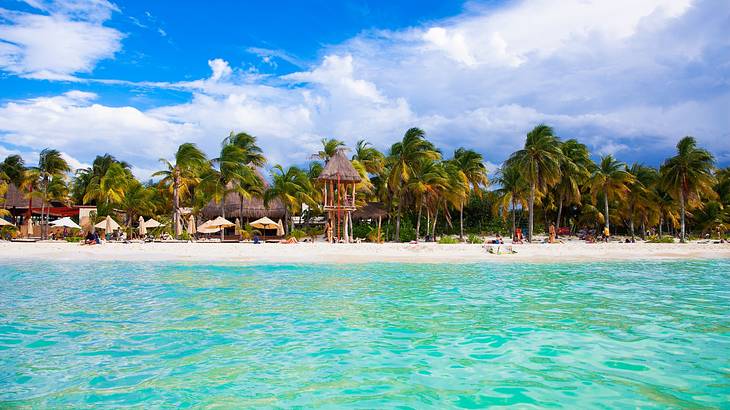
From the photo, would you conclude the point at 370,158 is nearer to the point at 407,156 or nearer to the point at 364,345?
the point at 407,156

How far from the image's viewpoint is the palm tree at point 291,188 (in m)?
31.7

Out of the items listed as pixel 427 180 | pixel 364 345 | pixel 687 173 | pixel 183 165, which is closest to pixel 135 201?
pixel 183 165

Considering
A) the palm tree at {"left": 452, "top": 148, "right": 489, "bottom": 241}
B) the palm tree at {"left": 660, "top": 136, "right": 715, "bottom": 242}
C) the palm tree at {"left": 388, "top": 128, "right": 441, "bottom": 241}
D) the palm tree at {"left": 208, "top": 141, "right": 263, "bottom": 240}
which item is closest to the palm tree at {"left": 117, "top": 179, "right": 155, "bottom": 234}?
the palm tree at {"left": 208, "top": 141, "right": 263, "bottom": 240}

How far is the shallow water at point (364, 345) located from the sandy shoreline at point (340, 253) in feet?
26.1

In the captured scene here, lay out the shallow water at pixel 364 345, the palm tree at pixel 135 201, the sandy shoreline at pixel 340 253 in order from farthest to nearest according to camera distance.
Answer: the palm tree at pixel 135 201, the sandy shoreline at pixel 340 253, the shallow water at pixel 364 345

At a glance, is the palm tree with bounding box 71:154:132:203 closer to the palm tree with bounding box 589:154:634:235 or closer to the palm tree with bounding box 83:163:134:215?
the palm tree with bounding box 83:163:134:215

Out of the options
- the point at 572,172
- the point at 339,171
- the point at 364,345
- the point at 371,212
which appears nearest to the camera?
the point at 364,345

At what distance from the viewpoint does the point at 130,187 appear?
3825cm

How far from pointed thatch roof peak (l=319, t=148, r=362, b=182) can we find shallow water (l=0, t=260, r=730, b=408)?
52.0ft

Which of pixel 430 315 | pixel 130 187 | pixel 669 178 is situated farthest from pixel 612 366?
pixel 130 187

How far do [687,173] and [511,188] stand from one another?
1134cm

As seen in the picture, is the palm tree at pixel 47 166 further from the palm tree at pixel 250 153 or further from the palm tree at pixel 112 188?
the palm tree at pixel 250 153

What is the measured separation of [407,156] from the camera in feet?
106

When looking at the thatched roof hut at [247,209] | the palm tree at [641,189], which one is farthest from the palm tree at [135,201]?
the palm tree at [641,189]
